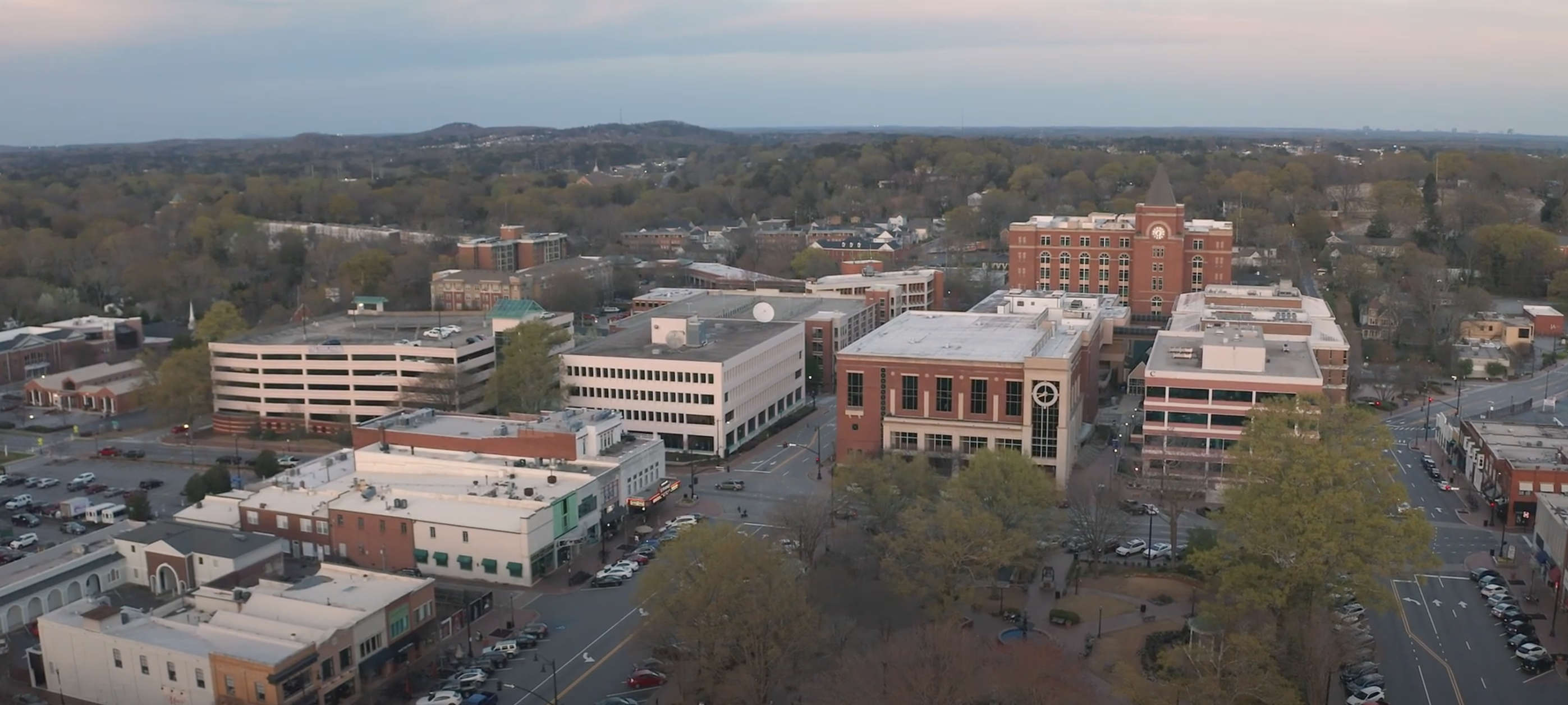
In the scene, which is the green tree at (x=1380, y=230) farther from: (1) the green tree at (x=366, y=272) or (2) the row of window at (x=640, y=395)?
(1) the green tree at (x=366, y=272)

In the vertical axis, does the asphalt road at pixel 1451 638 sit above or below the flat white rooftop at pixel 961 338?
below

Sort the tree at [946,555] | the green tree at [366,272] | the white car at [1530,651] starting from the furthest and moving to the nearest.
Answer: the green tree at [366,272] → the tree at [946,555] → the white car at [1530,651]

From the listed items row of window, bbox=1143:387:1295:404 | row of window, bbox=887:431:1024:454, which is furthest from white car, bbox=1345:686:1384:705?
row of window, bbox=887:431:1024:454

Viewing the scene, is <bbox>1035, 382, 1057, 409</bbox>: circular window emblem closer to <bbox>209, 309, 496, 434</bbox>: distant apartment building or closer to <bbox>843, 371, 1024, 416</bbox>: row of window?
<bbox>843, 371, 1024, 416</bbox>: row of window

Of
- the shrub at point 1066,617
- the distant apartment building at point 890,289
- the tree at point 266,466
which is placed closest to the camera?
the shrub at point 1066,617

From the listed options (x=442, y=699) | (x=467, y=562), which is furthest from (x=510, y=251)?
(x=442, y=699)

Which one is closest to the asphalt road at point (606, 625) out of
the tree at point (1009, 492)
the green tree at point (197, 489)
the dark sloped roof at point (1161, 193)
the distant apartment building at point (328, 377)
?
the tree at point (1009, 492)

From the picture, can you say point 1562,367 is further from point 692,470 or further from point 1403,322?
point 692,470

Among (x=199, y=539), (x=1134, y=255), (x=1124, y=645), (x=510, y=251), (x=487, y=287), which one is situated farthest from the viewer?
(x=510, y=251)

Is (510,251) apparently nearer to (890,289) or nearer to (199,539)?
(890,289)
